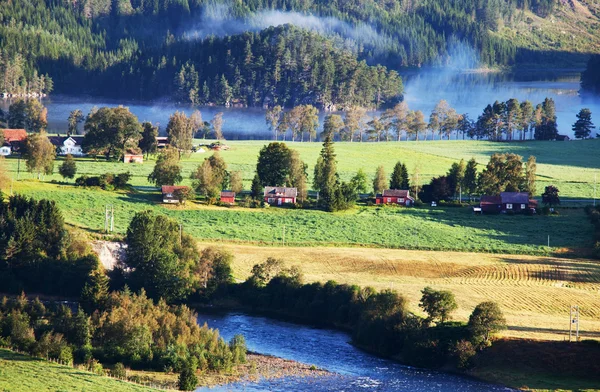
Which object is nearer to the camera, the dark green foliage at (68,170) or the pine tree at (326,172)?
the pine tree at (326,172)

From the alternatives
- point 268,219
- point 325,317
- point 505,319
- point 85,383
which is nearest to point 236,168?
point 268,219

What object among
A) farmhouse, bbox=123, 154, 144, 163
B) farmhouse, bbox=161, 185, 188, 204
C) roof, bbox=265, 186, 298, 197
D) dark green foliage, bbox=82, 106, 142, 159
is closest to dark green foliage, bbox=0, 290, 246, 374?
farmhouse, bbox=161, 185, 188, 204

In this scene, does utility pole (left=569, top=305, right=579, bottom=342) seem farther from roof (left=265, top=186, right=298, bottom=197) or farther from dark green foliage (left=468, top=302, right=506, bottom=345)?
roof (left=265, top=186, right=298, bottom=197)

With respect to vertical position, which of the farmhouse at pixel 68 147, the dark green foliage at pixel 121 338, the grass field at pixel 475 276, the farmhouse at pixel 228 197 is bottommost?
the dark green foliage at pixel 121 338

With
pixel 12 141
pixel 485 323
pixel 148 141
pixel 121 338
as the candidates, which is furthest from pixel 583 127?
pixel 121 338

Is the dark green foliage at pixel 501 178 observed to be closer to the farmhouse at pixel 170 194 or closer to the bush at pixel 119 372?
the farmhouse at pixel 170 194

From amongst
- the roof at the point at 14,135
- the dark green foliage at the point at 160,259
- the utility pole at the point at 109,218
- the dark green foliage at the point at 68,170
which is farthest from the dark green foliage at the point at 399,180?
the roof at the point at 14,135

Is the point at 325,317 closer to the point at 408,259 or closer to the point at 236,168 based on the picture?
the point at 408,259
